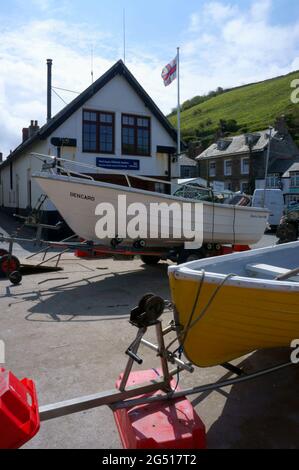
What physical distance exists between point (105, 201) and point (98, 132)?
33.1 feet

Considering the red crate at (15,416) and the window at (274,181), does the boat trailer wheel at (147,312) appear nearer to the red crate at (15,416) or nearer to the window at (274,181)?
the red crate at (15,416)

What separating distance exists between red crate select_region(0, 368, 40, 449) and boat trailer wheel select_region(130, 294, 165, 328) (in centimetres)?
93

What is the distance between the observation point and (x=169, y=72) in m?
21.1

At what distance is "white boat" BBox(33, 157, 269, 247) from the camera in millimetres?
8453

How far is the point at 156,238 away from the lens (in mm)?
9250

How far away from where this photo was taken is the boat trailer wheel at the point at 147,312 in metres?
3.16

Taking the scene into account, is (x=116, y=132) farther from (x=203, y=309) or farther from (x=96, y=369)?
(x=203, y=309)

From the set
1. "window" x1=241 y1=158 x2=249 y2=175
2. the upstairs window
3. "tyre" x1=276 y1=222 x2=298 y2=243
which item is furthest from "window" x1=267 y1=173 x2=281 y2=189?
"tyre" x1=276 y1=222 x2=298 y2=243

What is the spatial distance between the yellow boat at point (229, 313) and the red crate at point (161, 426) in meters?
0.55

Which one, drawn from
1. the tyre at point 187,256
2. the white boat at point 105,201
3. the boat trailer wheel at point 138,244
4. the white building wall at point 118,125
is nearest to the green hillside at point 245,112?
the white building wall at point 118,125

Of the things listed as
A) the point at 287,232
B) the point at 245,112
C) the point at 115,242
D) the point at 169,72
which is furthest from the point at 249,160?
the point at 245,112

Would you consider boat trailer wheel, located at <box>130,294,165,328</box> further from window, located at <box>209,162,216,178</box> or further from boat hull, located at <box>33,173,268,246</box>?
window, located at <box>209,162,216,178</box>

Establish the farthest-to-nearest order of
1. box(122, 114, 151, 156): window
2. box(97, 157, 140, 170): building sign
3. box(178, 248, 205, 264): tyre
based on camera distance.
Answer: box(122, 114, 151, 156): window, box(97, 157, 140, 170): building sign, box(178, 248, 205, 264): tyre

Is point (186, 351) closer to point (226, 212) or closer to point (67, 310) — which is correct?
point (67, 310)
